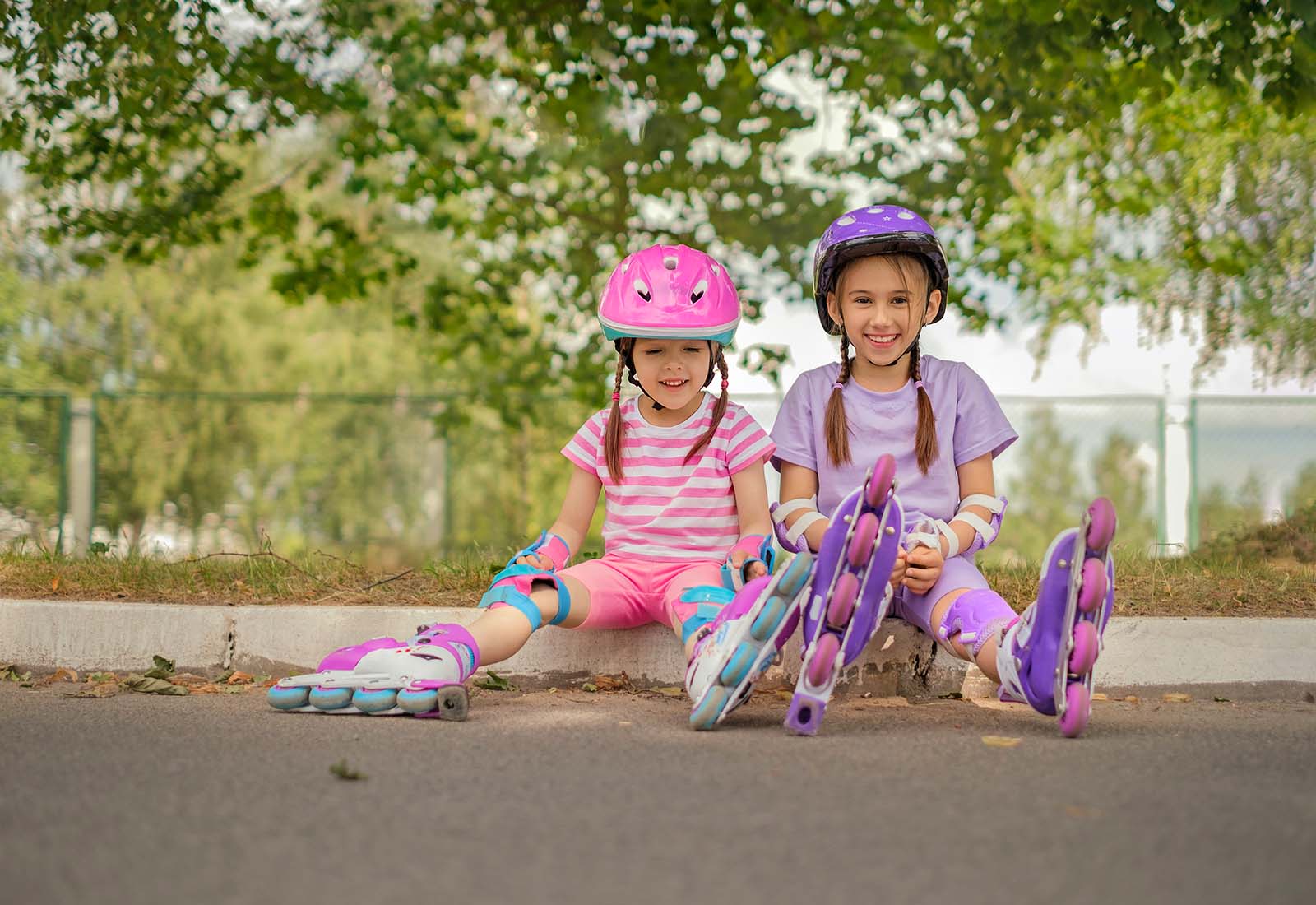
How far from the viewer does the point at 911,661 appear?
13.9 ft

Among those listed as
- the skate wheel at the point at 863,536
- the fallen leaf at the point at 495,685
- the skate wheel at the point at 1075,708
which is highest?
the skate wheel at the point at 863,536

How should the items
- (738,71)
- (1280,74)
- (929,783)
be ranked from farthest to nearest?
(738,71), (1280,74), (929,783)

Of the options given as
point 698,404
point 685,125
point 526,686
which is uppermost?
point 685,125

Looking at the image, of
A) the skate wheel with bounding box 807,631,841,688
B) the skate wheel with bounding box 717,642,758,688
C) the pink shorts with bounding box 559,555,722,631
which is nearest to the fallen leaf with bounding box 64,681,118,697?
the pink shorts with bounding box 559,555,722,631

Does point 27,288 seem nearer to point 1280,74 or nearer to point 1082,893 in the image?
point 1280,74

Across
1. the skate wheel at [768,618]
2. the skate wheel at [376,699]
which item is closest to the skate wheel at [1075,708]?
→ the skate wheel at [768,618]

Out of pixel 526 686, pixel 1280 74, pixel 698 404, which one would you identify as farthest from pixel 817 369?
pixel 1280 74

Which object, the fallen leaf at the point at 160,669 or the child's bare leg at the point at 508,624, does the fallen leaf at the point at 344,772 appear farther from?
the fallen leaf at the point at 160,669

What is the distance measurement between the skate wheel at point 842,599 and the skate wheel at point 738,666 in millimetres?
214

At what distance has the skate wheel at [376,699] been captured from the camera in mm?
3572

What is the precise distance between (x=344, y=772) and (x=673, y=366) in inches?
72.5

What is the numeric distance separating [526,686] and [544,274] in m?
7.91

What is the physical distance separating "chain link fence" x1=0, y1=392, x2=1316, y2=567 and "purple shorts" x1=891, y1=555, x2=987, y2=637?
6.62 meters

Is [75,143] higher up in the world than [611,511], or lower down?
higher up
